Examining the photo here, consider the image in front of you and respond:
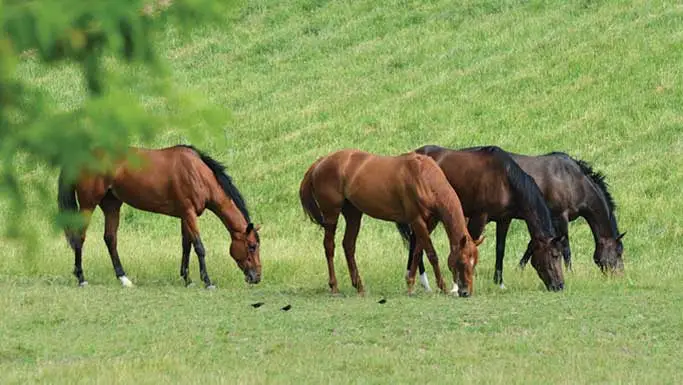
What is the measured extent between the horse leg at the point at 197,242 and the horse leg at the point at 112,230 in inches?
34.2

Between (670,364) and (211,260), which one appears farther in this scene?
(211,260)

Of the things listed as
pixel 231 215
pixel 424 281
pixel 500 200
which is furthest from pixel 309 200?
pixel 500 200

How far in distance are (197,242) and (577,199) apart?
16.5ft

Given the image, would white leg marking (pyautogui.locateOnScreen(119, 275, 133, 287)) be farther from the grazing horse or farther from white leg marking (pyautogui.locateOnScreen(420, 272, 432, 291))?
the grazing horse

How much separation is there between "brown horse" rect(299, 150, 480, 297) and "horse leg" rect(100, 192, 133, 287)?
240cm

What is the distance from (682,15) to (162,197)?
1987 centimetres

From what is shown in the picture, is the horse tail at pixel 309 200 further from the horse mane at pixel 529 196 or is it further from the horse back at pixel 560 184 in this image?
the horse back at pixel 560 184

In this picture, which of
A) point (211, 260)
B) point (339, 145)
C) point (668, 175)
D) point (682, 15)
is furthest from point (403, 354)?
point (682, 15)

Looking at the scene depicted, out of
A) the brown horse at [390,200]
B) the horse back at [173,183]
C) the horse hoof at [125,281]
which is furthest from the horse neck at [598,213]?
the horse hoof at [125,281]

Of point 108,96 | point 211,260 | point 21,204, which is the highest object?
point 108,96

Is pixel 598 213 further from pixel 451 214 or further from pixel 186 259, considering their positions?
pixel 186 259

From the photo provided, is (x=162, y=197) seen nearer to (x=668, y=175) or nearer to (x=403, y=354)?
(x=403, y=354)

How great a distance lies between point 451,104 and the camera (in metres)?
Answer: 32.6

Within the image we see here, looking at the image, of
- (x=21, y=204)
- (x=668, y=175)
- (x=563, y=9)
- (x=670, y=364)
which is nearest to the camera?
(x=21, y=204)
